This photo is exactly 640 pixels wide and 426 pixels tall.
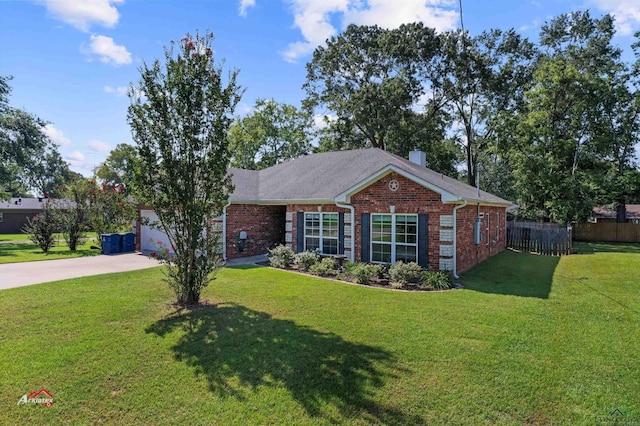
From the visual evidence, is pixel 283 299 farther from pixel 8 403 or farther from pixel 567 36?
pixel 567 36

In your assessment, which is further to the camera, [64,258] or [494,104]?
[494,104]

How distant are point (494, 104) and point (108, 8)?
33424 millimetres

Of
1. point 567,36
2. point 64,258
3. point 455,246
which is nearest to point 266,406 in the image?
point 455,246

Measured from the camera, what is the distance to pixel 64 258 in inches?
614

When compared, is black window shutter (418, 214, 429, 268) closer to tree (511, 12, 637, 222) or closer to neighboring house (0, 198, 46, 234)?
→ tree (511, 12, 637, 222)

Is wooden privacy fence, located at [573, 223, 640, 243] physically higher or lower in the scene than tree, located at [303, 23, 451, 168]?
lower

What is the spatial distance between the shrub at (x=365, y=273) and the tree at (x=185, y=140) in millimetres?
4677

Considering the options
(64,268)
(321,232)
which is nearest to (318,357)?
(321,232)

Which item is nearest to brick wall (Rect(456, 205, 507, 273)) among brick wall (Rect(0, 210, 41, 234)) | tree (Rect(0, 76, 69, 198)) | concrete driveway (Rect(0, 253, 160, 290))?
concrete driveway (Rect(0, 253, 160, 290))

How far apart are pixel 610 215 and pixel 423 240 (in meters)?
35.0

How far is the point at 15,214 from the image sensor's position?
1470 inches

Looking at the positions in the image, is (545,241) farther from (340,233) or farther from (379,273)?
(379,273)

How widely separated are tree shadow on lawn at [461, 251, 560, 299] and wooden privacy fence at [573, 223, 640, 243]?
15.7m

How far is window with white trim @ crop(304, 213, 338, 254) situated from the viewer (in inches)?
542
